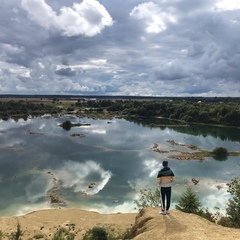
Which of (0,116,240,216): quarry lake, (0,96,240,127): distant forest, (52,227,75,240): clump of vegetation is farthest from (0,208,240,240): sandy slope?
(0,96,240,127): distant forest

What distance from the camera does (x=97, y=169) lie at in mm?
59750

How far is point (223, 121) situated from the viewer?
5148 inches

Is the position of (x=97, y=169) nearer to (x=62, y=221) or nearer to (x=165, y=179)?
(x=62, y=221)

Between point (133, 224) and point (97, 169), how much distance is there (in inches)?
1138

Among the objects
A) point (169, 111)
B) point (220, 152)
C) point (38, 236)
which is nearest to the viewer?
point (38, 236)

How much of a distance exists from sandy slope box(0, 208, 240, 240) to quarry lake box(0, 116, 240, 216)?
14.3ft

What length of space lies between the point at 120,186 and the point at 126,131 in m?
64.3

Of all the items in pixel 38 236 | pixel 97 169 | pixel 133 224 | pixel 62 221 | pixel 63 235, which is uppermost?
pixel 38 236

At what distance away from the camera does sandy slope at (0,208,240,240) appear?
15.0m

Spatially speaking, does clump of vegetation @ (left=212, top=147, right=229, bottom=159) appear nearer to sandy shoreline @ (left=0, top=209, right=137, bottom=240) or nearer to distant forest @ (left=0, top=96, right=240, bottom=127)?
sandy shoreline @ (left=0, top=209, right=137, bottom=240)

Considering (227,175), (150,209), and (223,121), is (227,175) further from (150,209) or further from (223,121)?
(223,121)

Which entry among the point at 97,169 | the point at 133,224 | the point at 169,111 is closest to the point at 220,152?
the point at 97,169

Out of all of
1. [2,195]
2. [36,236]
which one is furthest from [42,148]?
[36,236]

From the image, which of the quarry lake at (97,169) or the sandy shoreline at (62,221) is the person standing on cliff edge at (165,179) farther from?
the quarry lake at (97,169)
